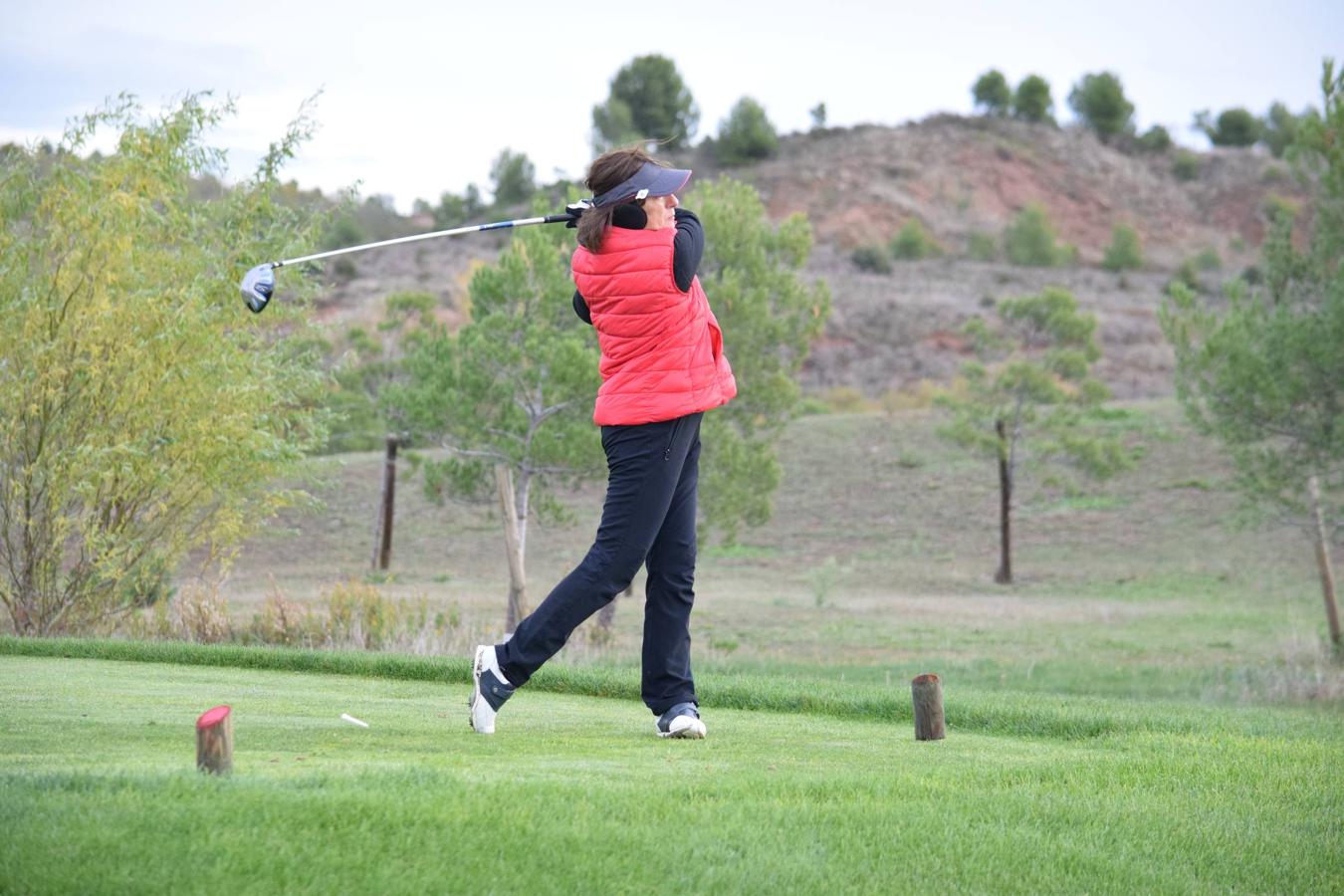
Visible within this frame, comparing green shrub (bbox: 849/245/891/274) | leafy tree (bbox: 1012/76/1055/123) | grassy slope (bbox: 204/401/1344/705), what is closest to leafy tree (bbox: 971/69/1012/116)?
leafy tree (bbox: 1012/76/1055/123)

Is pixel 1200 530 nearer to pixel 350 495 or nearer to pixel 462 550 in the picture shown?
pixel 462 550

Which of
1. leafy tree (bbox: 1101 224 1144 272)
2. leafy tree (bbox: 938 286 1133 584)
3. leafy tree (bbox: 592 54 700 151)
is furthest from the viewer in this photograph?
leafy tree (bbox: 592 54 700 151)

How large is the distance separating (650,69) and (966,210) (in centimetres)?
2509

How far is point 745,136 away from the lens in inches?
3839

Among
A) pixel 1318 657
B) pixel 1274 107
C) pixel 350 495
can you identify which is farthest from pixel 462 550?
pixel 1274 107

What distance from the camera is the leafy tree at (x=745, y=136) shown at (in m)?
97.6

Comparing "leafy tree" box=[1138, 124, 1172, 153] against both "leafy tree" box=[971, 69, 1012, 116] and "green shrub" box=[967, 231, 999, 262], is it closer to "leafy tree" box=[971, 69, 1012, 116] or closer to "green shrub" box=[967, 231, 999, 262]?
"leafy tree" box=[971, 69, 1012, 116]

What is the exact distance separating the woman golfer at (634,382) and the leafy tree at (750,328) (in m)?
15.0

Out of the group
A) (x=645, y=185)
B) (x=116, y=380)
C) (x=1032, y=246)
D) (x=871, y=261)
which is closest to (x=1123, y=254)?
(x=1032, y=246)

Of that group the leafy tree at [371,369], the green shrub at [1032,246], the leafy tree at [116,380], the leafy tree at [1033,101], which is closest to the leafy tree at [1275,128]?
the leafy tree at [1033,101]

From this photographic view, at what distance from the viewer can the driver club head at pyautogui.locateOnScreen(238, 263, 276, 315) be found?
714 centimetres

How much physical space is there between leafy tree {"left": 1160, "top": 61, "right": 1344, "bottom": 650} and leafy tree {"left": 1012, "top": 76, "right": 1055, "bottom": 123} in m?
93.2

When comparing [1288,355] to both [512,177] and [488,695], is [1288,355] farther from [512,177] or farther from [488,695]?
[512,177]

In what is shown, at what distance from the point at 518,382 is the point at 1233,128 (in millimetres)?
110416
